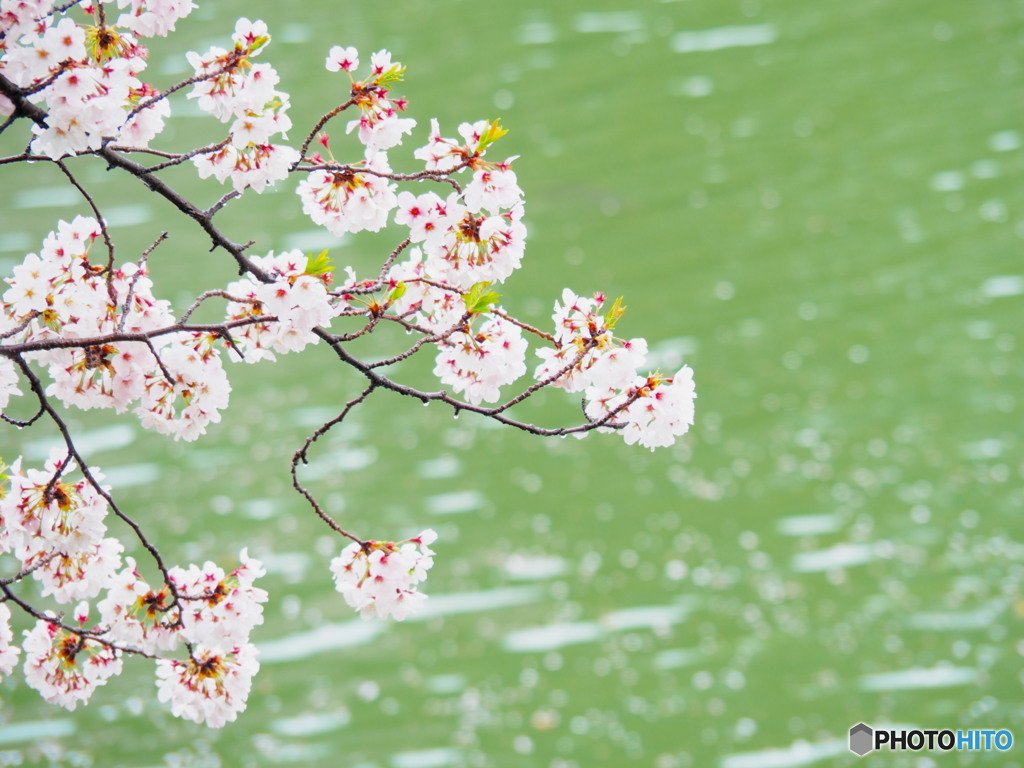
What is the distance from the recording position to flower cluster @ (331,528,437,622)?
248cm

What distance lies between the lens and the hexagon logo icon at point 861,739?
5.19 metres

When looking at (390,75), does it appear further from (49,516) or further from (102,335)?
(49,516)

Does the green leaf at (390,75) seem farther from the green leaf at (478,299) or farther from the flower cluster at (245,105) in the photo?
the green leaf at (478,299)

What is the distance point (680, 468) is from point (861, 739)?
2.00 m

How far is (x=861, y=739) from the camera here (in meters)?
5.23

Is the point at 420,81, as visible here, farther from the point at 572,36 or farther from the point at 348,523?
the point at 348,523

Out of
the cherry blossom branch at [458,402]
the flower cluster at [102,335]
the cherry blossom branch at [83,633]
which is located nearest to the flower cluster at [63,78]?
the flower cluster at [102,335]

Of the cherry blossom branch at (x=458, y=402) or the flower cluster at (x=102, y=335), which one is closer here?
the cherry blossom branch at (x=458, y=402)

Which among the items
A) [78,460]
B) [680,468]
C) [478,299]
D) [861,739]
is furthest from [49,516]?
[680,468]

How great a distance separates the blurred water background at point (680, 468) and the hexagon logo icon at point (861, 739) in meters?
0.04

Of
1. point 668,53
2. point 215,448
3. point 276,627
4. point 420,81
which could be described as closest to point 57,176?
point 420,81

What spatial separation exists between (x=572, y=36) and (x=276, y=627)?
26.1 feet

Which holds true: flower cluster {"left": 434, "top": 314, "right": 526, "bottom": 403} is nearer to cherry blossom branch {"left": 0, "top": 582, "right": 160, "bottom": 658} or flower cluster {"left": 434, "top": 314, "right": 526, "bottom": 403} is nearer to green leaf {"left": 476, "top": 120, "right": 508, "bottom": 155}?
green leaf {"left": 476, "top": 120, "right": 508, "bottom": 155}

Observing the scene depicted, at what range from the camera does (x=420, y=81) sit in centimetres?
1167
